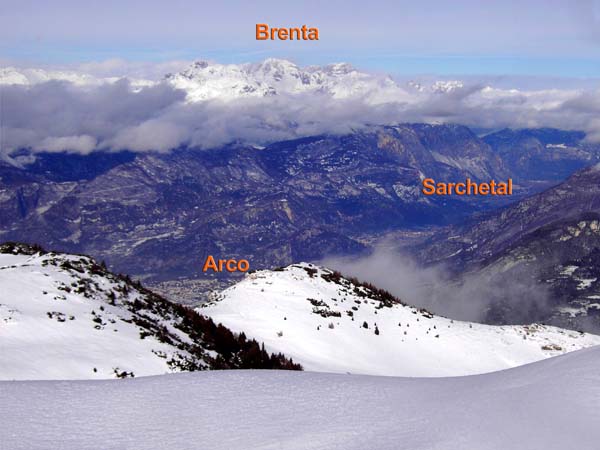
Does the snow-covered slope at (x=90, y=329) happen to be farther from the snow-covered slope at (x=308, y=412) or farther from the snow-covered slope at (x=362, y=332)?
the snow-covered slope at (x=308, y=412)

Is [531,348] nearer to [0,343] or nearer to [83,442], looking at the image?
[0,343]

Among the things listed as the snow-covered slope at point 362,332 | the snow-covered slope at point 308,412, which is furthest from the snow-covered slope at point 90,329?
the snow-covered slope at point 308,412

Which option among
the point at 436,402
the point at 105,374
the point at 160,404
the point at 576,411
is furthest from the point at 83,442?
the point at 105,374

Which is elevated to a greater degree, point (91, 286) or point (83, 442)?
point (83, 442)

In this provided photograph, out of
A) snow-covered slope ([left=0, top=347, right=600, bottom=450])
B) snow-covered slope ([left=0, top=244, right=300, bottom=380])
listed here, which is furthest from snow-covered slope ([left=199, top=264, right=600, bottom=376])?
snow-covered slope ([left=0, top=347, right=600, bottom=450])

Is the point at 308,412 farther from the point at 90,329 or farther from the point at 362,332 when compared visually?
the point at 362,332

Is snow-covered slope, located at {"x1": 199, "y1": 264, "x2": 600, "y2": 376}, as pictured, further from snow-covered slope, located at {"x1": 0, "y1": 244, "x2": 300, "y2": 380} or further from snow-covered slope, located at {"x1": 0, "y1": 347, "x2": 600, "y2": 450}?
snow-covered slope, located at {"x1": 0, "y1": 347, "x2": 600, "y2": 450}

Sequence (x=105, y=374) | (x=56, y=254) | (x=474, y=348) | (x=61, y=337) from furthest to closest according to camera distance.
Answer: (x=474, y=348) < (x=56, y=254) < (x=61, y=337) < (x=105, y=374)
